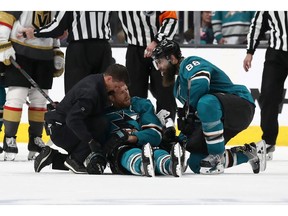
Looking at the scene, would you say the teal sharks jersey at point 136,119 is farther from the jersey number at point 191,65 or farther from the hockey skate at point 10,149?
the hockey skate at point 10,149

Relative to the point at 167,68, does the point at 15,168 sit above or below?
below

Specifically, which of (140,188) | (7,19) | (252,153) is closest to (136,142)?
(252,153)

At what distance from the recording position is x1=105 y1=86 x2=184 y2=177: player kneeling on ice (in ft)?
15.8

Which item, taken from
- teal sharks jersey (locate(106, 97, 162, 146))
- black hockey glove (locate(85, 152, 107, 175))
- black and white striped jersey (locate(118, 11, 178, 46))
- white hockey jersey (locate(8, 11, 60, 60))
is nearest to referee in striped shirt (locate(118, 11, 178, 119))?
black and white striped jersey (locate(118, 11, 178, 46))

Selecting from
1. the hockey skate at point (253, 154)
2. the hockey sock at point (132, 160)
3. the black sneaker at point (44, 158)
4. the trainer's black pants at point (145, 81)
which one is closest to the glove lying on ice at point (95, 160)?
the hockey sock at point (132, 160)

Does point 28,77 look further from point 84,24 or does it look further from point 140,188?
point 140,188

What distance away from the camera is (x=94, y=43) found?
664 centimetres

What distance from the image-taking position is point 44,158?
17.4 ft

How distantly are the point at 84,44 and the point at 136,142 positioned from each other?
1683 mm

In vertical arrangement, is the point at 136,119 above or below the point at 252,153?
above

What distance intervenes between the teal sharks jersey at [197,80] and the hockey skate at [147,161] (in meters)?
0.50

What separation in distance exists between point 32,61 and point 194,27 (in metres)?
2.22
